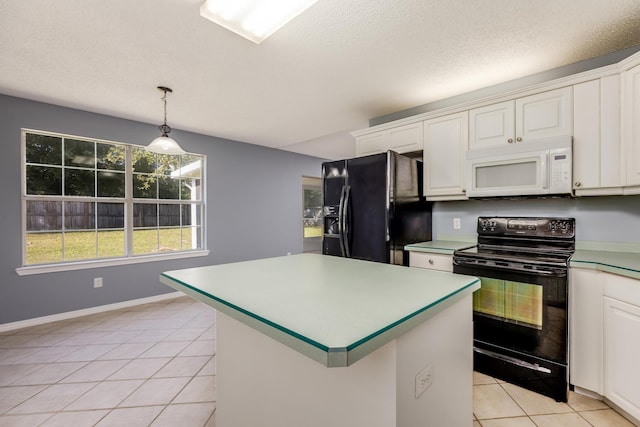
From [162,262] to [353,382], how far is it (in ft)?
12.6

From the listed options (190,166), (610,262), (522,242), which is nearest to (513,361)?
(610,262)

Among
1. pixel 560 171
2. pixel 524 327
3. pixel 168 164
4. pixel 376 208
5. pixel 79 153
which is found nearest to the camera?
pixel 524 327

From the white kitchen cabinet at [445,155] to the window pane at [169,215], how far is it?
349cm

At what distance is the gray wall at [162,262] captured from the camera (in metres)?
2.97

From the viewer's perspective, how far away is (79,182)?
3.43 metres

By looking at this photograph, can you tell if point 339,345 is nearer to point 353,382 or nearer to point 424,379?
point 353,382

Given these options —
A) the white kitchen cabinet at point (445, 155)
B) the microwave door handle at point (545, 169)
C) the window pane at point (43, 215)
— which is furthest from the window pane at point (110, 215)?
the microwave door handle at point (545, 169)

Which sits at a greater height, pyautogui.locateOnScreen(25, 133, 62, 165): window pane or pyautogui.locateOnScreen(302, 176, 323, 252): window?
pyautogui.locateOnScreen(25, 133, 62, 165): window pane

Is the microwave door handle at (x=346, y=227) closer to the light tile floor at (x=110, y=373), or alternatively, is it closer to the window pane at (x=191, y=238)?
the light tile floor at (x=110, y=373)

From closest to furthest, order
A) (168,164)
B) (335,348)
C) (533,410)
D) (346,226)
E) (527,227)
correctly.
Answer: (335,348), (533,410), (527,227), (346,226), (168,164)

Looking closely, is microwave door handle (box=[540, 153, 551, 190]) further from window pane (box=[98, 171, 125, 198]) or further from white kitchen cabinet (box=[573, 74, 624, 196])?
window pane (box=[98, 171, 125, 198])

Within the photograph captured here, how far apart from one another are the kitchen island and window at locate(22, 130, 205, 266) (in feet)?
9.70

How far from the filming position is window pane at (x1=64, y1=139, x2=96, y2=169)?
11.0ft

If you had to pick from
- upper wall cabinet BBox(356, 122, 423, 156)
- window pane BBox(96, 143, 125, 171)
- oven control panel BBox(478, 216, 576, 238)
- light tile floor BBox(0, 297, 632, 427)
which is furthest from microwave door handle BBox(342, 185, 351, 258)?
window pane BBox(96, 143, 125, 171)
